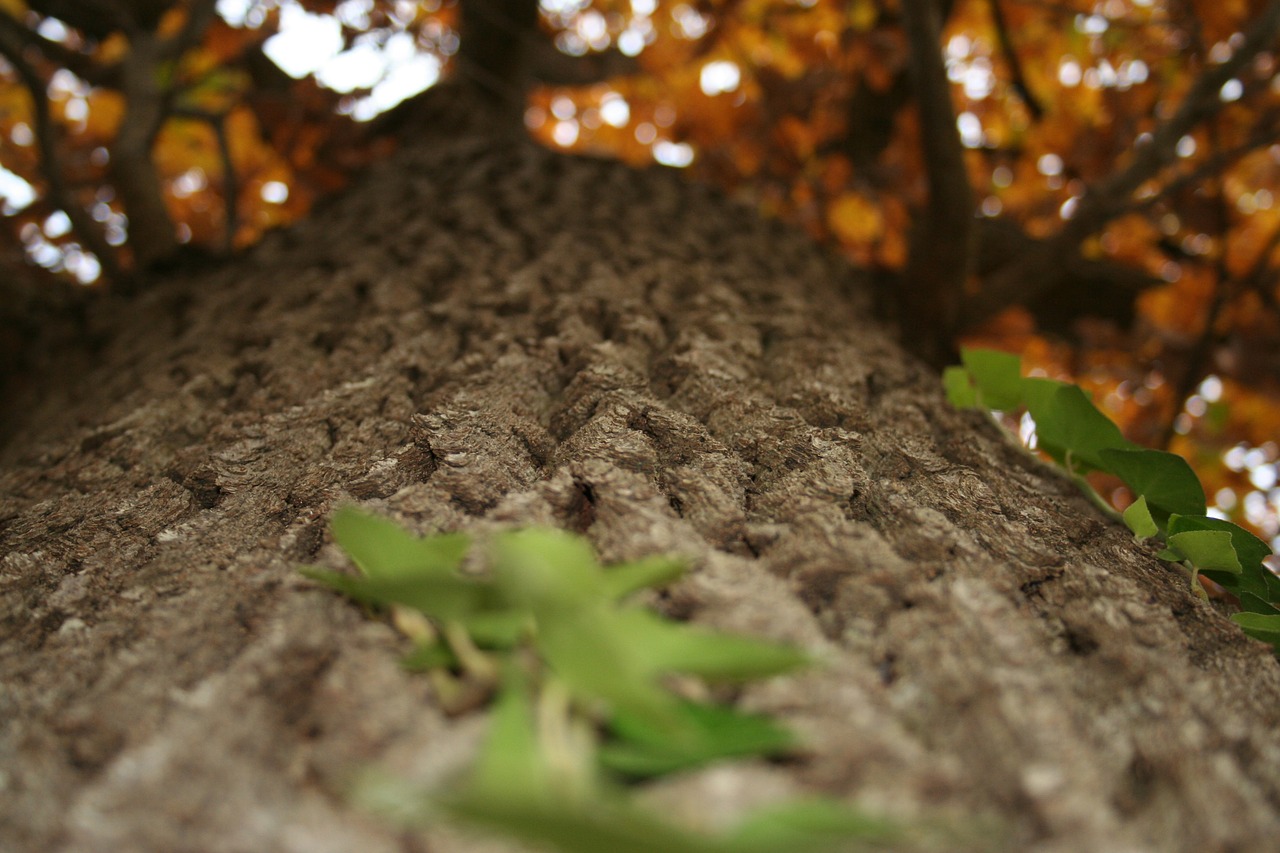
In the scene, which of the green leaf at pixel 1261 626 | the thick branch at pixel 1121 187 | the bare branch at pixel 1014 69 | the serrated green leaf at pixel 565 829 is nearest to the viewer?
the serrated green leaf at pixel 565 829

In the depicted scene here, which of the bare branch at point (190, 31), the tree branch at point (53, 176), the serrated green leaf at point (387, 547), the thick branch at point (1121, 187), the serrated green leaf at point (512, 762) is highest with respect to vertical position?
the bare branch at point (190, 31)

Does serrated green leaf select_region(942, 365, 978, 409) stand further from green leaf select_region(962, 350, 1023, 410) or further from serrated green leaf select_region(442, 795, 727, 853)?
serrated green leaf select_region(442, 795, 727, 853)

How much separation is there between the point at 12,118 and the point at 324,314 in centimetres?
312

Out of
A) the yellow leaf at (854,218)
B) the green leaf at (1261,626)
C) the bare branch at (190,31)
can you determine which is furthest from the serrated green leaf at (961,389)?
the bare branch at (190,31)

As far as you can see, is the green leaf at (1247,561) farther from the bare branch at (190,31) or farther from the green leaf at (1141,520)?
the bare branch at (190,31)

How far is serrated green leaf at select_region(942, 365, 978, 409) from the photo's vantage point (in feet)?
3.54

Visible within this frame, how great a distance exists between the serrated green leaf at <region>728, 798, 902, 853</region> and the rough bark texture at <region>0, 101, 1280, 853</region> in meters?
0.06

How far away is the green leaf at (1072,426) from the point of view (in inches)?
35.5

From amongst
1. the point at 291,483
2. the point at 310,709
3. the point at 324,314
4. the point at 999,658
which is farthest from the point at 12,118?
the point at 999,658

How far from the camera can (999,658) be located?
0.55m

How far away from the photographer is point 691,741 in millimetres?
389

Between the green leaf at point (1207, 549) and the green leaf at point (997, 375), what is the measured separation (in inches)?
11.3

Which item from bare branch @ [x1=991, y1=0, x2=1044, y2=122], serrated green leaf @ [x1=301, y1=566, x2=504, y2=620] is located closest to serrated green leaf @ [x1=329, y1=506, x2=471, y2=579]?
serrated green leaf @ [x1=301, y1=566, x2=504, y2=620]

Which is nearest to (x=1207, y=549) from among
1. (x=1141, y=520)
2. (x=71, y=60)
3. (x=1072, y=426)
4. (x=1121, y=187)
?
(x=1141, y=520)
